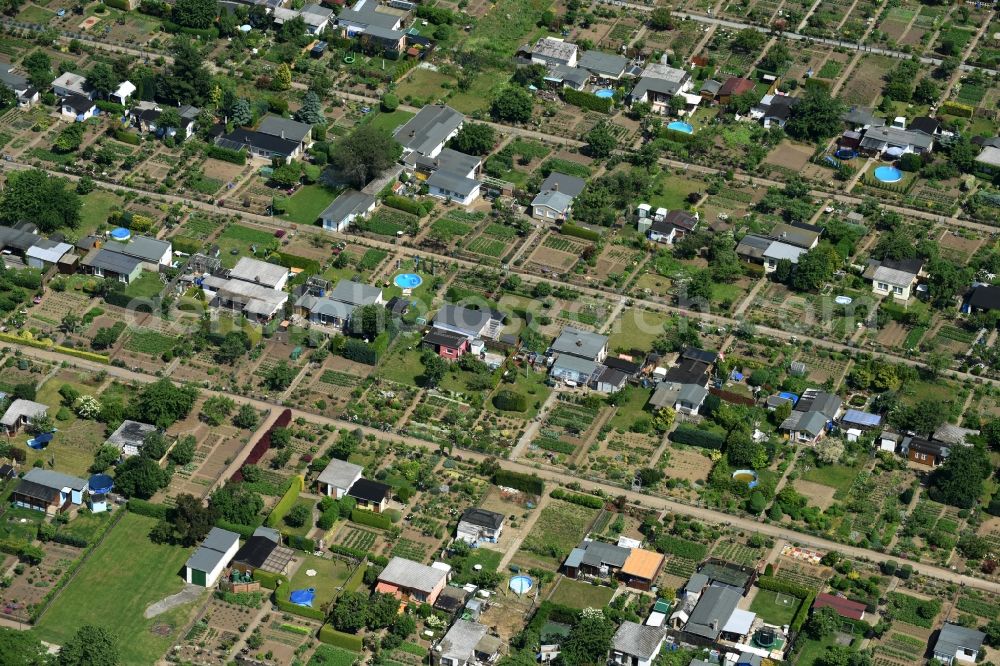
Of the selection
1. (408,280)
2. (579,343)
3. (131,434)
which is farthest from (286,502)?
(408,280)

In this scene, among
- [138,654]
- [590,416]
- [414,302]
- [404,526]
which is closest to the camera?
[138,654]

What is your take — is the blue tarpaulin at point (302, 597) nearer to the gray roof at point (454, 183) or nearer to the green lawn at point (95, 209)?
the green lawn at point (95, 209)

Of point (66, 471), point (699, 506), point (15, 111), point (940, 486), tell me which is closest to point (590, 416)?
point (699, 506)

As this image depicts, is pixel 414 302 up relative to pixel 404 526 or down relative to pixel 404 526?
up

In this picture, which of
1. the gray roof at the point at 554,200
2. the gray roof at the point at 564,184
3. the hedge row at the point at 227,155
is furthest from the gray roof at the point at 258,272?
the gray roof at the point at 564,184

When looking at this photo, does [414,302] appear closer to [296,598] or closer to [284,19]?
→ [296,598]

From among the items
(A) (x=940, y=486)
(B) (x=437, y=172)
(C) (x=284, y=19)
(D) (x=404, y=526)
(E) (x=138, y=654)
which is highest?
(C) (x=284, y=19)

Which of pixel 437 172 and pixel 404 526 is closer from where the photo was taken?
pixel 404 526
